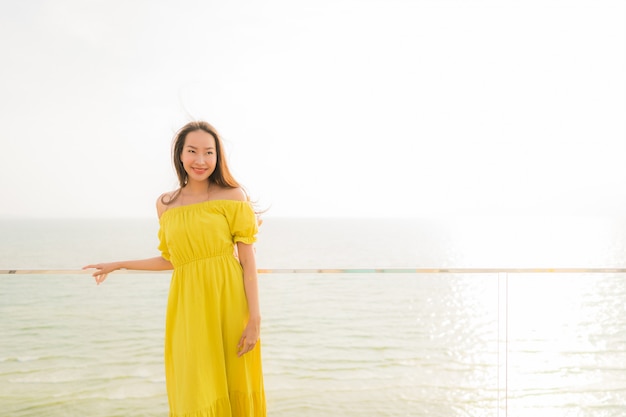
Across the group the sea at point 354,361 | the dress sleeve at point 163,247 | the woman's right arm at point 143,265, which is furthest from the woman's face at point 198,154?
the sea at point 354,361

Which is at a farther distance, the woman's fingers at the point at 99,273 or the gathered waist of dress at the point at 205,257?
the woman's fingers at the point at 99,273

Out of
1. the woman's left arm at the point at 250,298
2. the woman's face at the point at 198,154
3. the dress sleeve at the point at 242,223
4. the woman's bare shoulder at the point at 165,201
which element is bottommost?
the woman's left arm at the point at 250,298

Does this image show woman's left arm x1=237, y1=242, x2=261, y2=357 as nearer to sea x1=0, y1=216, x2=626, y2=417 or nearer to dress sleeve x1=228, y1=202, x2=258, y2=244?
dress sleeve x1=228, y1=202, x2=258, y2=244

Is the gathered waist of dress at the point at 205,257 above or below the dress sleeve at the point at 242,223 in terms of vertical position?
below

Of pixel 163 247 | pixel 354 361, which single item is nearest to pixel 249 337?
pixel 163 247

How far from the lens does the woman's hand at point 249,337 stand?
1.86 m

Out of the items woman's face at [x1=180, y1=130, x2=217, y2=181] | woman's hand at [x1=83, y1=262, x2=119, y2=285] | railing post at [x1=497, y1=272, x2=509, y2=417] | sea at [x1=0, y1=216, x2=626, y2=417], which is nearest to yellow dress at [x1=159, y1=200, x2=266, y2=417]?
woman's face at [x1=180, y1=130, x2=217, y2=181]

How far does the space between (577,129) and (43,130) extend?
6625 centimetres

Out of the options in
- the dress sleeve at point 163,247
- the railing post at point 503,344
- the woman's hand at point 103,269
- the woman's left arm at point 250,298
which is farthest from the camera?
the railing post at point 503,344

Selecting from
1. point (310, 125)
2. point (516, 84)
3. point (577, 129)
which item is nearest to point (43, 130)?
point (310, 125)

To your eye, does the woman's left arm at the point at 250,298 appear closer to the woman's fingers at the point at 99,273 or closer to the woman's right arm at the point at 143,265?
the woman's right arm at the point at 143,265

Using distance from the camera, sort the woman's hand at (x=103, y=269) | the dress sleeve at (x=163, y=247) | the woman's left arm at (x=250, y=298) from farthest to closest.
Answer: the woman's hand at (x=103, y=269), the dress sleeve at (x=163, y=247), the woman's left arm at (x=250, y=298)

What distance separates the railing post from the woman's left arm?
4.07 feet

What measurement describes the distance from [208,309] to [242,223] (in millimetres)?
326
